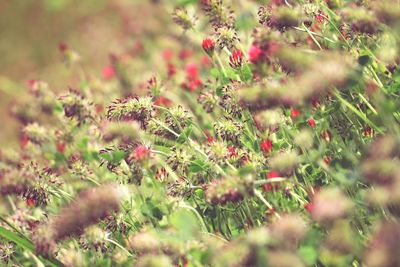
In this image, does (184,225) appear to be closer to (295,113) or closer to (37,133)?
(295,113)

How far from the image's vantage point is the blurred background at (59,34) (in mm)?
5168

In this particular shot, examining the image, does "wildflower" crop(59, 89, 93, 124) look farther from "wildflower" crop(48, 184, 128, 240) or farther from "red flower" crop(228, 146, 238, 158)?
"wildflower" crop(48, 184, 128, 240)

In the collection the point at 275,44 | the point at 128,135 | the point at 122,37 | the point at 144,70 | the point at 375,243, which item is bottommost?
the point at 122,37

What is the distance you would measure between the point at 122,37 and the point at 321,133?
374 cm

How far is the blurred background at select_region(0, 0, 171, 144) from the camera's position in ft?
17.0

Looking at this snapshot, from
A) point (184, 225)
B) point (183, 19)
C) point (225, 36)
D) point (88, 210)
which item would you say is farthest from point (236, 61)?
point (88, 210)

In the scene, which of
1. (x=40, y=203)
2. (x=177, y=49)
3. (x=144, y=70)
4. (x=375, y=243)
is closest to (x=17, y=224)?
(x=40, y=203)

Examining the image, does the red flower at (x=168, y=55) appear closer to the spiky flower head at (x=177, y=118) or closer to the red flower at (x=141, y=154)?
the spiky flower head at (x=177, y=118)

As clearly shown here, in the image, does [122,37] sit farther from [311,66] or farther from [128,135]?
[311,66]

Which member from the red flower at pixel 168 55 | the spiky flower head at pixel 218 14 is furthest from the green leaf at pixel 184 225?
the red flower at pixel 168 55

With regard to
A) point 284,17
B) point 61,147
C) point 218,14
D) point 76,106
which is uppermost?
point 284,17

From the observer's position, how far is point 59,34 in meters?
6.20

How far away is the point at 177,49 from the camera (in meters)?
4.13

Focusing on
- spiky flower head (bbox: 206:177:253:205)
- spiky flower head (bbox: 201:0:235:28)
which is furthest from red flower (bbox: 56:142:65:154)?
spiky flower head (bbox: 206:177:253:205)
